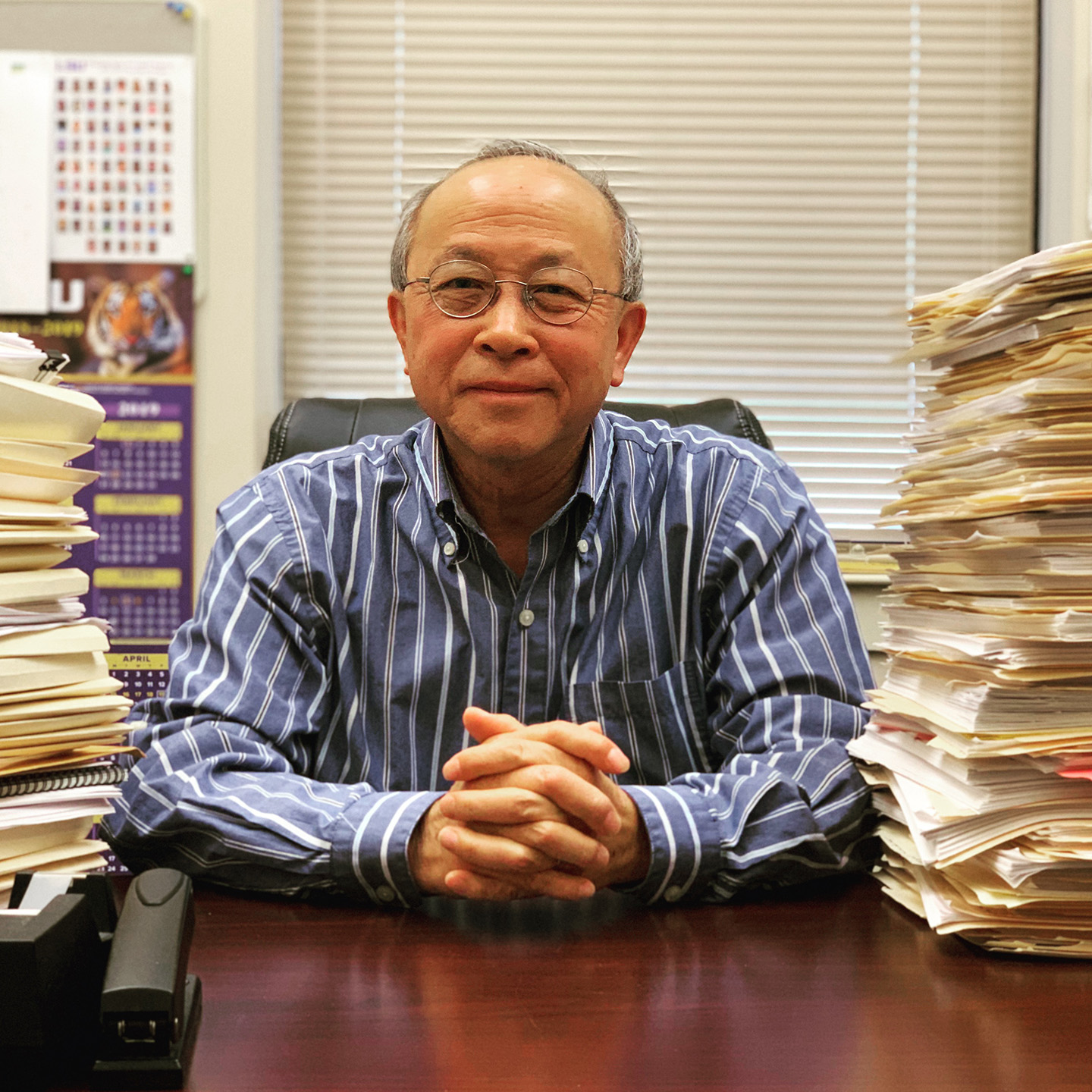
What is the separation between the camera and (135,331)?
2.22m

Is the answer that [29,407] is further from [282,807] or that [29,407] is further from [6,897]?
[282,807]

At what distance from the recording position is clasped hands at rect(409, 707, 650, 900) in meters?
0.89

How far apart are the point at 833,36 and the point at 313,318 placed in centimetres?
134

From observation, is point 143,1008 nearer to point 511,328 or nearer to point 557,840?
point 557,840

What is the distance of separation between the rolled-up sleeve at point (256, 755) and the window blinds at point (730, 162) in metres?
1.30

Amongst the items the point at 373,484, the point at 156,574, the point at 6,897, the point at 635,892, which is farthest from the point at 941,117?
the point at 6,897

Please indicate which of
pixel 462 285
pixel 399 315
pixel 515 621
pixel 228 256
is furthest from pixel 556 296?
pixel 228 256

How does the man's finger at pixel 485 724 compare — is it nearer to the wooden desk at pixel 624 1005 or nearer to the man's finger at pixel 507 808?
the man's finger at pixel 507 808

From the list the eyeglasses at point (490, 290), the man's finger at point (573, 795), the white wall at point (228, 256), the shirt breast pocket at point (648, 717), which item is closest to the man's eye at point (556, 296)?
the eyeglasses at point (490, 290)

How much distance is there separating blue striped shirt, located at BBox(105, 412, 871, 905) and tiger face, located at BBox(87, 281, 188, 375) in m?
0.96

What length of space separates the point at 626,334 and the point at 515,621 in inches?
15.8

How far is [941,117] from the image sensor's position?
8.26ft

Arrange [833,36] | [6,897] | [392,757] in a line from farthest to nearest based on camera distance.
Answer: [833,36], [392,757], [6,897]

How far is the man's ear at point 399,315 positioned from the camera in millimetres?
1364
